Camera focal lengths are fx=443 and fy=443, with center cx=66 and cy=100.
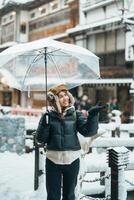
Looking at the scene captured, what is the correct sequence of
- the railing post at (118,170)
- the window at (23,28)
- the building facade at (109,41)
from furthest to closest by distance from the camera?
1. the window at (23,28)
2. the building facade at (109,41)
3. the railing post at (118,170)

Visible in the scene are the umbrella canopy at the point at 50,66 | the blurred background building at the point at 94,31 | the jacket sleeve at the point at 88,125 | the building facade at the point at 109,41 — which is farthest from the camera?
the blurred background building at the point at 94,31

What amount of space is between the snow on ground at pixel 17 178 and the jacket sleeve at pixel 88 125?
1.90m

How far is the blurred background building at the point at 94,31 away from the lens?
27109 millimetres

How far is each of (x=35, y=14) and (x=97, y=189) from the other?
3469 cm

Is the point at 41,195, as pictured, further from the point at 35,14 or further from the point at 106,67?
the point at 35,14

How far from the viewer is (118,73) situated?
27.7 m

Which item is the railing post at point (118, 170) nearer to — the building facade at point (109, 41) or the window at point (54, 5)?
the building facade at point (109, 41)

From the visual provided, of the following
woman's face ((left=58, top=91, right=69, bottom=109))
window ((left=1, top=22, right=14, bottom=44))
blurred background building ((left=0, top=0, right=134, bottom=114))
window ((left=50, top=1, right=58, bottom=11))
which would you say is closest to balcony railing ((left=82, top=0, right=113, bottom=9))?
blurred background building ((left=0, top=0, right=134, bottom=114))

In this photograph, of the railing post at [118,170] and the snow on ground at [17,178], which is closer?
the railing post at [118,170]

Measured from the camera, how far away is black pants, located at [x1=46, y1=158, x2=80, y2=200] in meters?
5.57

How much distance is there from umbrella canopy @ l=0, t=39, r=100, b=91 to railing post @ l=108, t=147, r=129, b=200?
66.3 inches

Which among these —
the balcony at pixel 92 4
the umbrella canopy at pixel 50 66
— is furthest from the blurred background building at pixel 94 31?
the umbrella canopy at pixel 50 66

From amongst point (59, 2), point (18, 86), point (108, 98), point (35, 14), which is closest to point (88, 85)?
point (108, 98)

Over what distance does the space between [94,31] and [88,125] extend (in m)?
25.6
